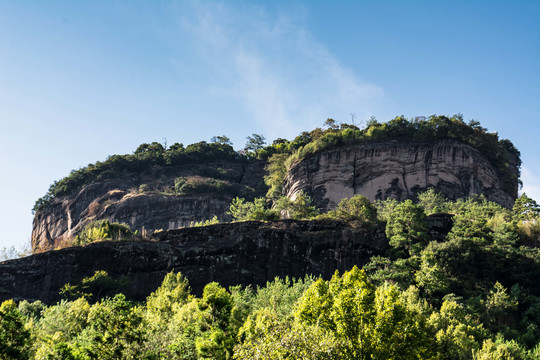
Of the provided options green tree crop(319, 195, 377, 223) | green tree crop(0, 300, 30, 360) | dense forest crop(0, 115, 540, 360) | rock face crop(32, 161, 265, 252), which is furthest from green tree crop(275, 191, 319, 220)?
green tree crop(0, 300, 30, 360)

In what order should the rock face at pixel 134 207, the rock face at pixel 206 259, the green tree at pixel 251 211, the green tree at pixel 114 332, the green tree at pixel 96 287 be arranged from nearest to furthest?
the green tree at pixel 114 332
the green tree at pixel 96 287
the rock face at pixel 206 259
the green tree at pixel 251 211
the rock face at pixel 134 207

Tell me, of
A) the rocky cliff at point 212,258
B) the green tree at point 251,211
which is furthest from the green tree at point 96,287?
the green tree at point 251,211

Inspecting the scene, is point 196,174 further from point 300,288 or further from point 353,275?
point 353,275

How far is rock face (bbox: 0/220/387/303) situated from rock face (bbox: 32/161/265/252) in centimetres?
2324

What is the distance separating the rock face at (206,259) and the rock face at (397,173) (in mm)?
19652

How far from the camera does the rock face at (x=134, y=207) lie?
257ft

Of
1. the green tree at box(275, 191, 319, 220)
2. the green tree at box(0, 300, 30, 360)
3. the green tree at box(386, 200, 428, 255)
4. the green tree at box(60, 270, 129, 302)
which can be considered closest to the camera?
the green tree at box(0, 300, 30, 360)

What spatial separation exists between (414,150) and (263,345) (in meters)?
58.9

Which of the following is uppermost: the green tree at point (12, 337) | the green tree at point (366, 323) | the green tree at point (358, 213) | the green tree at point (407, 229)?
the green tree at point (358, 213)

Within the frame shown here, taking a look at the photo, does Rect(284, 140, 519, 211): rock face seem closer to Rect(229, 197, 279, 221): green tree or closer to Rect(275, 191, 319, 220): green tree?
Rect(275, 191, 319, 220): green tree

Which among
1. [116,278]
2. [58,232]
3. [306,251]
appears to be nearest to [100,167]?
[58,232]

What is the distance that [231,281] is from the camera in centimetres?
5016

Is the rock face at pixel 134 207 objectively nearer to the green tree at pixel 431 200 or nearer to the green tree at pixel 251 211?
the green tree at pixel 251 211

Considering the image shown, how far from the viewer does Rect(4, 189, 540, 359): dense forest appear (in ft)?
75.5
